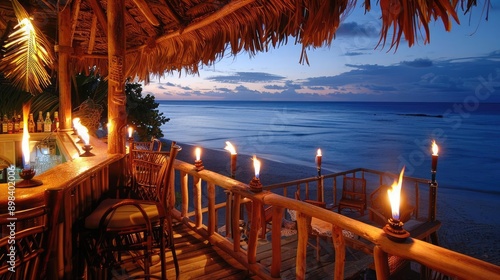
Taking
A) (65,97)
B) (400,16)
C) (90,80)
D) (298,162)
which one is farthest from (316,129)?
(400,16)

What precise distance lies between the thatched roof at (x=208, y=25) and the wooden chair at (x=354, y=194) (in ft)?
13.1

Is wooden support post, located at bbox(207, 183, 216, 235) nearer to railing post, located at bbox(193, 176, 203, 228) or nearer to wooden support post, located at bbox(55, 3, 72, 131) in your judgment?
railing post, located at bbox(193, 176, 203, 228)

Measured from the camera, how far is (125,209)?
6.89 ft

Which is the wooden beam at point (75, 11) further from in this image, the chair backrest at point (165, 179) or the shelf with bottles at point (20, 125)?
the chair backrest at point (165, 179)

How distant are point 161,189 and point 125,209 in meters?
0.30

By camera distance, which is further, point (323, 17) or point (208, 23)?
point (208, 23)

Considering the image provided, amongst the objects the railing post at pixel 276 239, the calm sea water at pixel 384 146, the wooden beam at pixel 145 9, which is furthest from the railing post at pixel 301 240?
the calm sea water at pixel 384 146

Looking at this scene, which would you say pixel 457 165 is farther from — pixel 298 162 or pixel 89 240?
pixel 89 240

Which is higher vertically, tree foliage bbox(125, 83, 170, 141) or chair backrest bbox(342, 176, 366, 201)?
tree foliage bbox(125, 83, 170, 141)

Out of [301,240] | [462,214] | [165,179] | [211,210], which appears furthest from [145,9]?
[462,214]

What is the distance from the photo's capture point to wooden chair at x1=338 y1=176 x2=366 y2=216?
626cm

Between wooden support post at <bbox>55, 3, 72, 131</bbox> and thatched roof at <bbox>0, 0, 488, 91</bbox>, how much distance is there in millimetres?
97

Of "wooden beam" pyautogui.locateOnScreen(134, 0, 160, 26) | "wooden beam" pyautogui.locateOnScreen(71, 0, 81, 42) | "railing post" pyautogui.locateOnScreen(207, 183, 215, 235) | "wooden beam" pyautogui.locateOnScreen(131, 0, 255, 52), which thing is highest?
"wooden beam" pyautogui.locateOnScreen(71, 0, 81, 42)

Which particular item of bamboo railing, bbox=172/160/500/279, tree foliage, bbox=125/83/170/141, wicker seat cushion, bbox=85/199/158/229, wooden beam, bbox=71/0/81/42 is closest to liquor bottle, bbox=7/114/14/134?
wooden beam, bbox=71/0/81/42
